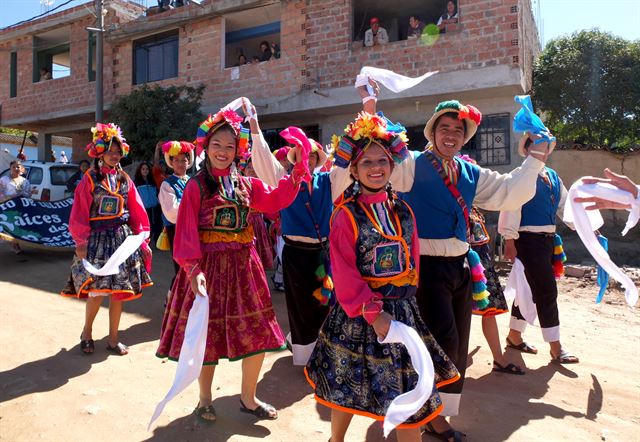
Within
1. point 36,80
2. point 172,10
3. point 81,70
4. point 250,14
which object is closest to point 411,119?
point 250,14

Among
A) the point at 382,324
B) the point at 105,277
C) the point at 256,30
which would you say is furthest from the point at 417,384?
the point at 256,30

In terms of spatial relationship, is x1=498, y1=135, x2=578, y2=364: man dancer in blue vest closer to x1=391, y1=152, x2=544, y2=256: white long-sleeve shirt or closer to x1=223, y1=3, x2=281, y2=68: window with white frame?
x1=391, y1=152, x2=544, y2=256: white long-sleeve shirt

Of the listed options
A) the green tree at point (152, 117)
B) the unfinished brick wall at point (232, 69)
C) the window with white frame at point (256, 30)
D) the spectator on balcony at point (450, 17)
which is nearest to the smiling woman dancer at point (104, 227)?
the green tree at point (152, 117)

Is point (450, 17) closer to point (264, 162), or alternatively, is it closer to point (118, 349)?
point (264, 162)

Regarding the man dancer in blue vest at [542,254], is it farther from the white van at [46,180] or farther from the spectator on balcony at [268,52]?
the white van at [46,180]

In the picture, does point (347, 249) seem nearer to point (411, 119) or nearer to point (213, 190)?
point (213, 190)

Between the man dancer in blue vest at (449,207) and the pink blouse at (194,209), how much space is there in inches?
28.1

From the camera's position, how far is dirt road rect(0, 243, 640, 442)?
3.23 m

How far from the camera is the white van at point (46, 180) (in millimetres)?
12344

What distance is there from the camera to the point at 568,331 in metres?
5.58

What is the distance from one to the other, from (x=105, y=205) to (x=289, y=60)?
29.0ft

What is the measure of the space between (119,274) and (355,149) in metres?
3.02

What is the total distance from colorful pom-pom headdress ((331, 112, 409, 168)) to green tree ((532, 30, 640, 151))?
1222 centimetres

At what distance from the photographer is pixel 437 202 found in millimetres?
3018
